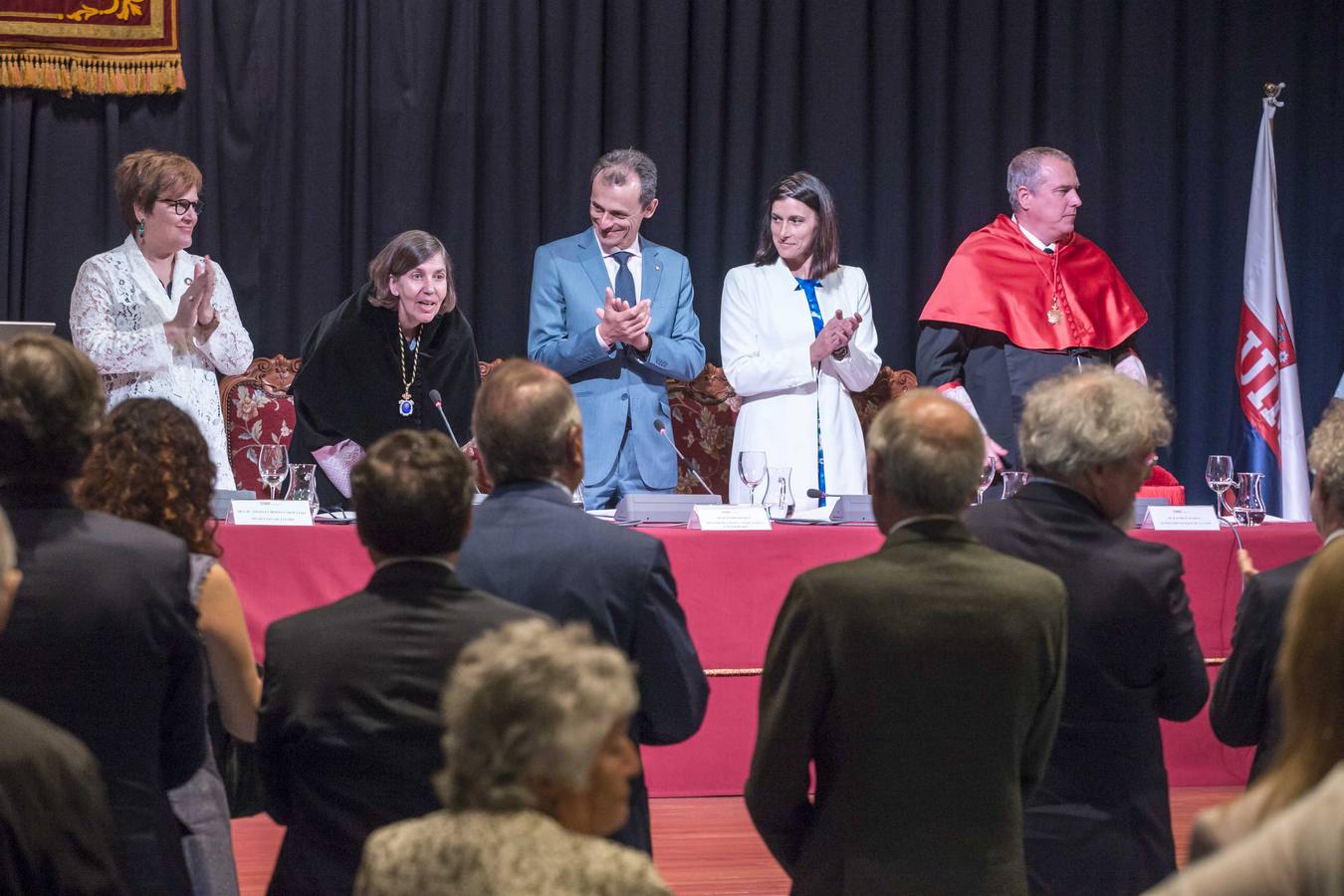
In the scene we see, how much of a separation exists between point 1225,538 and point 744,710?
1399mm

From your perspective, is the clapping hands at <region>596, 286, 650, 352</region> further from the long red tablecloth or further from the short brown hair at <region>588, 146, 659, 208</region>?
the long red tablecloth

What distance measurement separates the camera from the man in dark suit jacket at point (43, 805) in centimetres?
140

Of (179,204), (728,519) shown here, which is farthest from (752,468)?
(179,204)

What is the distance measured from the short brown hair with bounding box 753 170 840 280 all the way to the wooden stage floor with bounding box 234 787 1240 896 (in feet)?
6.75

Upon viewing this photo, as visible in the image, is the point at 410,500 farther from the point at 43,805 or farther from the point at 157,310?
the point at 157,310

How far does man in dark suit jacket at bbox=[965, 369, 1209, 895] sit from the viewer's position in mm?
2312

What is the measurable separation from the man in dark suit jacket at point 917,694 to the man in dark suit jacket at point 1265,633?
1.58ft

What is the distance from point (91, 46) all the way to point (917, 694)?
4895 millimetres

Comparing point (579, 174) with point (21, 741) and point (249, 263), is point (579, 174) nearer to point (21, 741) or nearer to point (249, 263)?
point (249, 263)

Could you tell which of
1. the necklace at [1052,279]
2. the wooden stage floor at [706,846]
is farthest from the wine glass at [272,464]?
the necklace at [1052,279]

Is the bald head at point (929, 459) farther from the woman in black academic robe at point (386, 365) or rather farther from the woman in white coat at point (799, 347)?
the woman in white coat at point (799, 347)

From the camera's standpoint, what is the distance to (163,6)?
5.82 meters

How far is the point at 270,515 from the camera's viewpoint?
3854 mm

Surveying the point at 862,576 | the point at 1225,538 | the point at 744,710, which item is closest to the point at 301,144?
the point at 744,710
